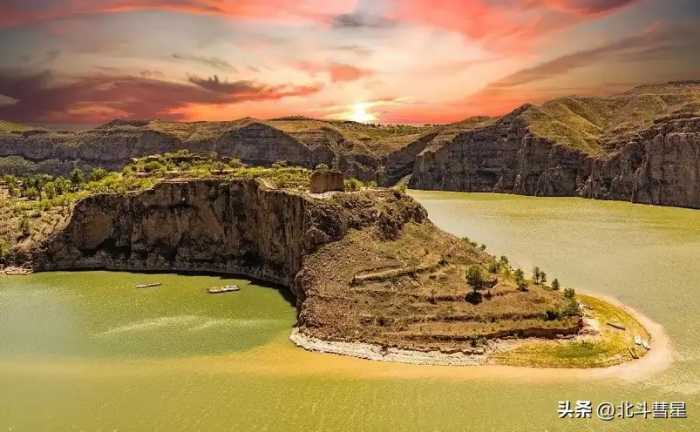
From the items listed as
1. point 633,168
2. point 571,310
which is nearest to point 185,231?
point 571,310

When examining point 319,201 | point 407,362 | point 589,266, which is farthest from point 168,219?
point 589,266

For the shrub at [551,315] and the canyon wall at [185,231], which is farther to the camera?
the canyon wall at [185,231]

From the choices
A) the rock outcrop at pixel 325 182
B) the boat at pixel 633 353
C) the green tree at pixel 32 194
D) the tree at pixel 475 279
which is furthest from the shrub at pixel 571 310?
the green tree at pixel 32 194

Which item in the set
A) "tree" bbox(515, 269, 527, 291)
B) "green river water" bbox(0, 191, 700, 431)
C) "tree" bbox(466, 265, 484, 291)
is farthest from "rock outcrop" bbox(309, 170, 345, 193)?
"tree" bbox(515, 269, 527, 291)

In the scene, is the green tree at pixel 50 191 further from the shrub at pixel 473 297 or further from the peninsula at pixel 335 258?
the shrub at pixel 473 297

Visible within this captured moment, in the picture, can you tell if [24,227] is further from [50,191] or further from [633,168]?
[633,168]

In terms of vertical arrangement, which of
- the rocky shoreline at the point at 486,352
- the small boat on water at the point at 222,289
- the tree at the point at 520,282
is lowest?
the rocky shoreline at the point at 486,352
